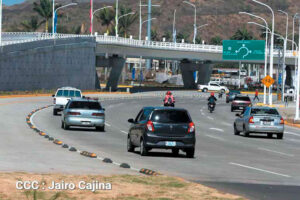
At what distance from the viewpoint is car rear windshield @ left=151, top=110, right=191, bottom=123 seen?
24.6 m

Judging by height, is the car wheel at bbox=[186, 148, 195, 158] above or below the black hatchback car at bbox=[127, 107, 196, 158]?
below

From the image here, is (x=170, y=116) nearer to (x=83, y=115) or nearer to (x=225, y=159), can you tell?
(x=225, y=159)

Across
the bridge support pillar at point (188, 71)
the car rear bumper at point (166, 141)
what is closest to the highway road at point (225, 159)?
the car rear bumper at point (166, 141)

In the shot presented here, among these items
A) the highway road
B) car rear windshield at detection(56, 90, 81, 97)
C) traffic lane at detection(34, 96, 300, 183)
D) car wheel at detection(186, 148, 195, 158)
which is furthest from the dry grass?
car rear windshield at detection(56, 90, 81, 97)

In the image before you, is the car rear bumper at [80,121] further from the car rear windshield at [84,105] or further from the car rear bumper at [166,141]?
the car rear bumper at [166,141]

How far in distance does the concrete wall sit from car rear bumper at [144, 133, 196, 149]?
58.2 metres

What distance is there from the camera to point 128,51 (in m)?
114

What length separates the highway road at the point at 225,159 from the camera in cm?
1752

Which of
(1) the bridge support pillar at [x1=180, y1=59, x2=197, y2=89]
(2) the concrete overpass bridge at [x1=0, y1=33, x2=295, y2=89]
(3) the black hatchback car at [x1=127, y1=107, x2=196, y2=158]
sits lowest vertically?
(3) the black hatchback car at [x1=127, y1=107, x2=196, y2=158]

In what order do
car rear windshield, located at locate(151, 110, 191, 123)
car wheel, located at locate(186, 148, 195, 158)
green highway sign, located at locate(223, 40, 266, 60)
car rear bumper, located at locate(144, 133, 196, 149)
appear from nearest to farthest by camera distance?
car rear bumper, located at locate(144, 133, 196, 149), car rear windshield, located at locate(151, 110, 191, 123), car wheel, located at locate(186, 148, 195, 158), green highway sign, located at locate(223, 40, 266, 60)

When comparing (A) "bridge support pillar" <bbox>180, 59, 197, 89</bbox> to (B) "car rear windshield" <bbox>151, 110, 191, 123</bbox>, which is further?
(A) "bridge support pillar" <bbox>180, 59, 197, 89</bbox>

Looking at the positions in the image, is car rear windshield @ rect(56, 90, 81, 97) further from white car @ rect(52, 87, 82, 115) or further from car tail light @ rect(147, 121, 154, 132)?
car tail light @ rect(147, 121, 154, 132)

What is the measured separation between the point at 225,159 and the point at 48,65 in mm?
70335

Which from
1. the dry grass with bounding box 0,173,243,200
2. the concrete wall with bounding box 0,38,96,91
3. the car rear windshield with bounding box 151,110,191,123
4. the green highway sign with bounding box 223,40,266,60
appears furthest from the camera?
the green highway sign with bounding box 223,40,266,60
